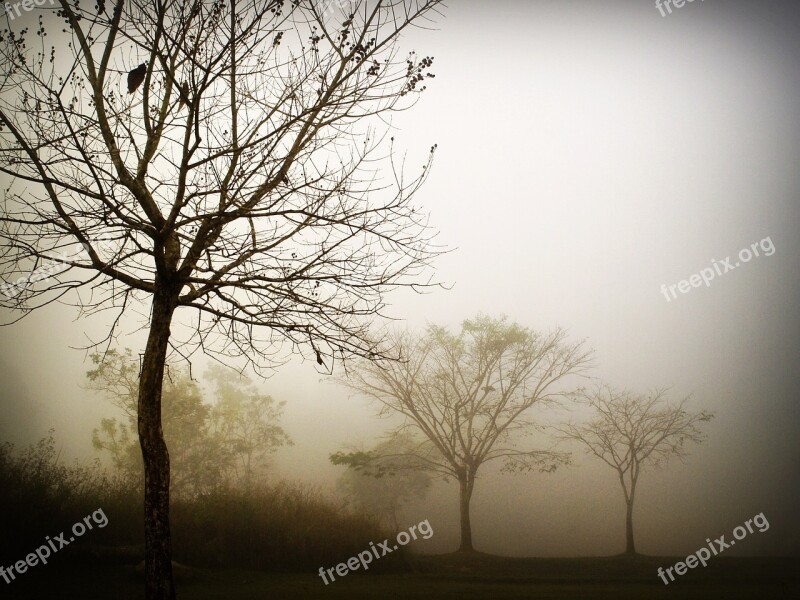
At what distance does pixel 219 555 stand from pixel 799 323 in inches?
1502

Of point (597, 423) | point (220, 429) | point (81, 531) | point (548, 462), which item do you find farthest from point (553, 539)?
point (81, 531)

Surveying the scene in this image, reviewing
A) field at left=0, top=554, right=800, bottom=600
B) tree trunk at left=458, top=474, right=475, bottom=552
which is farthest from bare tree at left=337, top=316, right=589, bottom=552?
field at left=0, top=554, right=800, bottom=600

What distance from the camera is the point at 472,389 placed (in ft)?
67.1

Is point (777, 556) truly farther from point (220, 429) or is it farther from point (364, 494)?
point (220, 429)

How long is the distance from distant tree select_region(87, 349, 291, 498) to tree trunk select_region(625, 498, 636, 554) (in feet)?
46.2

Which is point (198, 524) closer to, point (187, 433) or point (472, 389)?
point (187, 433)

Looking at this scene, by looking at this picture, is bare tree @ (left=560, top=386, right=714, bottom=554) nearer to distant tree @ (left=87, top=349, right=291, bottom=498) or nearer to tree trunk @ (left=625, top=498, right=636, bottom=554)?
tree trunk @ (left=625, top=498, right=636, bottom=554)

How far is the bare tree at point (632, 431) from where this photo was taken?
20328 mm

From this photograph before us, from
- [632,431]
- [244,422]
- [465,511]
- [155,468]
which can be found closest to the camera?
[155,468]

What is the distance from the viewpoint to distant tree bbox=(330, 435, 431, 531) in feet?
66.0

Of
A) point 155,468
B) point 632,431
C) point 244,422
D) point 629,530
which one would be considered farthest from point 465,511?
point 155,468

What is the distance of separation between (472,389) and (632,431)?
7.05 metres

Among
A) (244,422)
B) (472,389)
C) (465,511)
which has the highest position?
(244,422)

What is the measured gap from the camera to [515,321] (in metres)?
22.3
